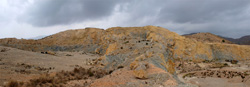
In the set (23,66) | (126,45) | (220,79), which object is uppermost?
(126,45)

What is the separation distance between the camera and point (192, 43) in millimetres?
36188

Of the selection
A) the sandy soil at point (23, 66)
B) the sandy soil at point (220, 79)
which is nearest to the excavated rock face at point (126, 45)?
the sandy soil at point (220, 79)

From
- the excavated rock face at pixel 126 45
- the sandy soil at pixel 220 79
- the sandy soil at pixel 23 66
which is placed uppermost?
the excavated rock face at pixel 126 45

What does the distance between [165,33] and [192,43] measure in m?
7.14

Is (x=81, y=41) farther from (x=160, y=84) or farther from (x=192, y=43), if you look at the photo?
(x=160, y=84)

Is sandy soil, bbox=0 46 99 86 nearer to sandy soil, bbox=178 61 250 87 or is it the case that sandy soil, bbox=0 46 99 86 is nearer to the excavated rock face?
the excavated rock face

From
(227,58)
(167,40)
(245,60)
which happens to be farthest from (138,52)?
(245,60)

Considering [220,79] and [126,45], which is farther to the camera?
[220,79]

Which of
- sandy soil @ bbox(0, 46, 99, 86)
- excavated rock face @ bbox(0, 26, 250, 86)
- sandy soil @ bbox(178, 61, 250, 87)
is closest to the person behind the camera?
sandy soil @ bbox(0, 46, 99, 86)

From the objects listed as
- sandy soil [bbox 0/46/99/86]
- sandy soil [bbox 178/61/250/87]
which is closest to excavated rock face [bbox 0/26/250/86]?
sandy soil [bbox 178/61/250/87]

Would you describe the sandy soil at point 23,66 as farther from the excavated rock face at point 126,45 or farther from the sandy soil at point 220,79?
the sandy soil at point 220,79

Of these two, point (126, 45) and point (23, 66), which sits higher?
point (126, 45)

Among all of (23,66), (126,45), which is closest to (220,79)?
(126,45)

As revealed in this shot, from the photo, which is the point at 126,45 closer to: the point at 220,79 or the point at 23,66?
the point at 23,66
